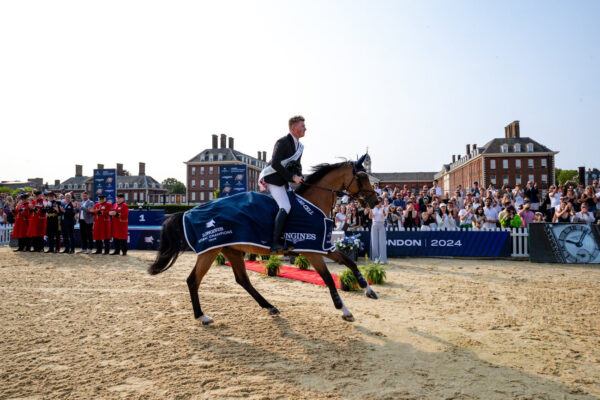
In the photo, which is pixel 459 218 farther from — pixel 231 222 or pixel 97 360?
pixel 97 360

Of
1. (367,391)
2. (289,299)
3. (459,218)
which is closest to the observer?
(367,391)

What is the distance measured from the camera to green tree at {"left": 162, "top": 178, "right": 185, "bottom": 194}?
11869cm

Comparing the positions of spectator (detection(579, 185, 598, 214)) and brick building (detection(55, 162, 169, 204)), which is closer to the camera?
spectator (detection(579, 185, 598, 214))

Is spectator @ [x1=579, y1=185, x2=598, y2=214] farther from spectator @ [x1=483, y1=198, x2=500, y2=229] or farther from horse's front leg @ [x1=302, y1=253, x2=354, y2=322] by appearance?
horse's front leg @ [x1=302, y1=253, x2=354, y2=322]

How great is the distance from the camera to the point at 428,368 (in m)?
4.15

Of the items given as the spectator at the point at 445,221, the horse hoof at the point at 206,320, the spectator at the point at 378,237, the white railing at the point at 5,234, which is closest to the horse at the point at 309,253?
the horse hoof at the point at 206,320

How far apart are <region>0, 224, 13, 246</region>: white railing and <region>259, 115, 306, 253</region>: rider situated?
20327mm

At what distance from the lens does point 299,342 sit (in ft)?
16.3

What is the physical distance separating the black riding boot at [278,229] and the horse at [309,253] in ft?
0.84

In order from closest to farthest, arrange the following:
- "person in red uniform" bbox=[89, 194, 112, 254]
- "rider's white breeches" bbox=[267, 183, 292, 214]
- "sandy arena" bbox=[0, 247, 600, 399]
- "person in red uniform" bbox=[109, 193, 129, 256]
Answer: "sandy arena" bbox=[0, 247, 600, 399], "rider's white breeches" bbox=[267, 183, 292, 214], "person in red uniform" bbox=[109, 193, 129, 256], "person in red uniform" bbox=[89, 194, 112, 254]

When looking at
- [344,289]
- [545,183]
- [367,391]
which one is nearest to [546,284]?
[344,289]

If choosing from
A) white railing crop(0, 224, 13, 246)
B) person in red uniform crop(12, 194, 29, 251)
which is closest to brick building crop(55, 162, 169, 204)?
white railing crop(0, 224, 13, 246)

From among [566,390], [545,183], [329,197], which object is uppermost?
[545,183]

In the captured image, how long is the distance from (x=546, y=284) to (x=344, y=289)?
496cm
